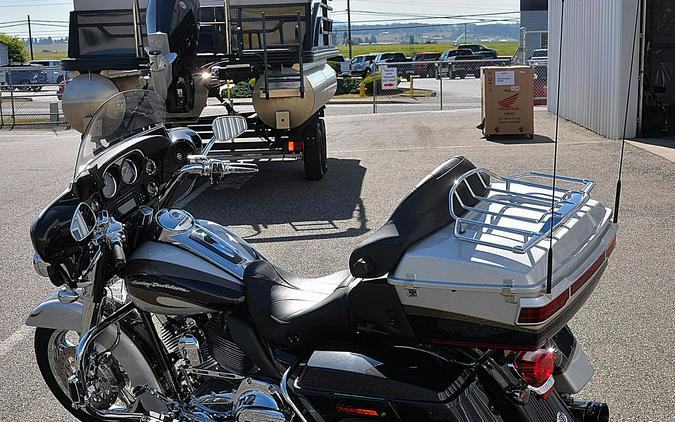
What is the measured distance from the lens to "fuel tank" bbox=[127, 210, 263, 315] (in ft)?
11.5

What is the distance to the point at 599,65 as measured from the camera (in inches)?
593

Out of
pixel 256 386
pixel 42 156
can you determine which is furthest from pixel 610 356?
pixel 42 156

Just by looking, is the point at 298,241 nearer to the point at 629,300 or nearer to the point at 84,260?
the point at 629,300

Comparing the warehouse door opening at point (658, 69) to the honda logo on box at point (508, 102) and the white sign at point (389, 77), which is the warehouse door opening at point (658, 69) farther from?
the white sign at point (389, 77)

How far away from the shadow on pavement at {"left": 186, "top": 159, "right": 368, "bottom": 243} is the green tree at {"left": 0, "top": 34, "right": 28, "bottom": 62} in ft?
197

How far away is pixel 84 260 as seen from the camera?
3.70 m

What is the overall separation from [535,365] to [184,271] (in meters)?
1.46

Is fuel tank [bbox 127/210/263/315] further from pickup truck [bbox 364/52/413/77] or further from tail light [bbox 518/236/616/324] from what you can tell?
pickup truck [bbox 364/52/413/77]

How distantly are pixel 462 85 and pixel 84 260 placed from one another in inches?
1321

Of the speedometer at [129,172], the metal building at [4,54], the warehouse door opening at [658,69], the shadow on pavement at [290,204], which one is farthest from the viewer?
the metal building at [4,54]

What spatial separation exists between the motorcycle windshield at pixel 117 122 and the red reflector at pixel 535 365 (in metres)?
1.93

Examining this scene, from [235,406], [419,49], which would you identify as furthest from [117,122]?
[419,49]

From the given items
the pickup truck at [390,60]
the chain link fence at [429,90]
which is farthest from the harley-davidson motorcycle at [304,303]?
the pickup truck at [390,60]

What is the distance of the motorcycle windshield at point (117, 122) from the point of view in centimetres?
379
